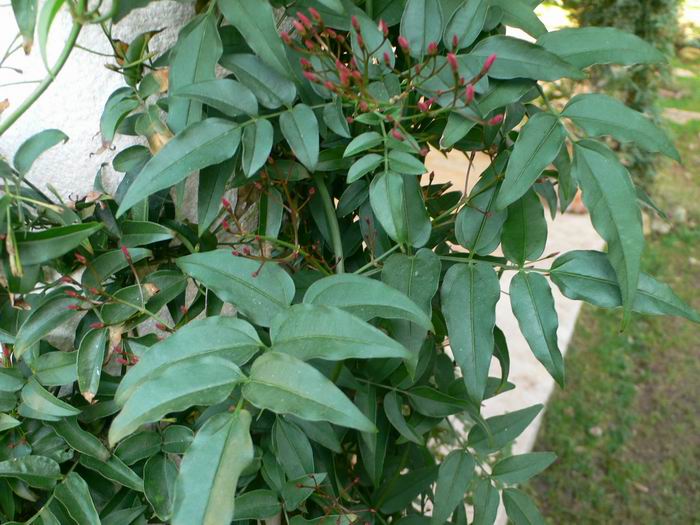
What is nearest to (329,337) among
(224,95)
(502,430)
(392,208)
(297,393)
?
(297,393)

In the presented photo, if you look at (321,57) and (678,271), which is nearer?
(321,57)

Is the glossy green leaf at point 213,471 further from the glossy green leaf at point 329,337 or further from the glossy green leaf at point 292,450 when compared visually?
the glossy green leaf at point 292,450

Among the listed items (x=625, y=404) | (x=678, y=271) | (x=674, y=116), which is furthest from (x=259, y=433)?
(x=674, y=116)

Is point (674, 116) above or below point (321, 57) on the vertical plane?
below

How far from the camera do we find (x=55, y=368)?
69 cm

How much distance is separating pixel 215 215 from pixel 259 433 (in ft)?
0.81

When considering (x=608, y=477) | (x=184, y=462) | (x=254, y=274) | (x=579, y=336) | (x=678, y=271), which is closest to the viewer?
(x=184, y=462)

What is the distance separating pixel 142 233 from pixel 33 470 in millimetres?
249

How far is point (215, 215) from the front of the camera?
0.68 metres

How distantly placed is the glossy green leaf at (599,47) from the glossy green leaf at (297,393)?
0.39 m

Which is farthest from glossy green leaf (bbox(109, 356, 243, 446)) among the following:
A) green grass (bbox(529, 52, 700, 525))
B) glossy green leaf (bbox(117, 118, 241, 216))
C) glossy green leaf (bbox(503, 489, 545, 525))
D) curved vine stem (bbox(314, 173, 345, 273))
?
green grass (bbox(529, 52, 700, 525))

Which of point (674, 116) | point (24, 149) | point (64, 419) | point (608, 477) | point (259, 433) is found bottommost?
point (674, 116)

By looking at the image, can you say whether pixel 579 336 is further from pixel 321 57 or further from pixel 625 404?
pixel 321 57

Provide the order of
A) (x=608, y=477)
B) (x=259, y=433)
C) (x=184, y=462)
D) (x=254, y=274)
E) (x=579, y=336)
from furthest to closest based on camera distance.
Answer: (x=579, y=336) < (x=608, y=477) < (x=259, y=433) < (x=254, y=274) < (x=184, y=462)
